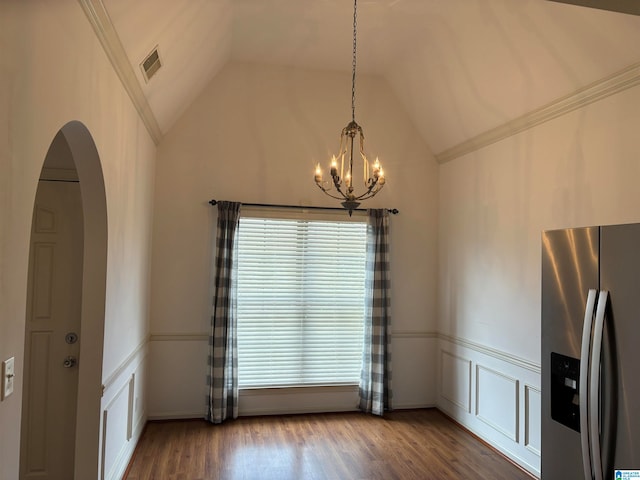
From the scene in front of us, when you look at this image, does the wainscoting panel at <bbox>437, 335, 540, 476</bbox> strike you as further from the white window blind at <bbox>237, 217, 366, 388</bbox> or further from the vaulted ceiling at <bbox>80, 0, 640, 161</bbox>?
the vaulted ceiling at <bbox>80, 0, 640, 161</bbox>

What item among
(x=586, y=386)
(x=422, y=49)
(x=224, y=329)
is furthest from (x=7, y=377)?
(x=422, y=49)

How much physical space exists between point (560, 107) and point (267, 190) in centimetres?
288

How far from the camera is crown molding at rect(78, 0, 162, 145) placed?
82.2 inches

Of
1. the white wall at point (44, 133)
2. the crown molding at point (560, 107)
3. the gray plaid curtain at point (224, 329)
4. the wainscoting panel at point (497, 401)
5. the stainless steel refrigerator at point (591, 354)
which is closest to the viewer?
the white wall at point (44, 133)

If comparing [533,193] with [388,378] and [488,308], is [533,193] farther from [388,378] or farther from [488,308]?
[388,378]

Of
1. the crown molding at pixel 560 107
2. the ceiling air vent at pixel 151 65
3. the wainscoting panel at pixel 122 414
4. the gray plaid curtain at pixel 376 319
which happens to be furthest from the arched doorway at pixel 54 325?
the crown molding at pixel 560 107

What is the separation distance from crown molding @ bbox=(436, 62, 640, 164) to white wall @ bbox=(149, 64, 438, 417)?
904 millimetres

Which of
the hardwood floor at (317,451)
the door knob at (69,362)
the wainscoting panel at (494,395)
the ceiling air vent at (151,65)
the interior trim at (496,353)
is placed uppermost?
the ceiling air vent at (151,65)

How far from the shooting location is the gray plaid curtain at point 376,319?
4.92 m

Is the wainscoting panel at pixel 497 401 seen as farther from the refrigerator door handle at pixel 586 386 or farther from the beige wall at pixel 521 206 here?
the refrigerator door handle at pixel 586 386

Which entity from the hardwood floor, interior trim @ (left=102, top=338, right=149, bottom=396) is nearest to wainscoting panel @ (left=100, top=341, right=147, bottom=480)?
interior trim @ (left=102, top=338, right=149, bottom=396)

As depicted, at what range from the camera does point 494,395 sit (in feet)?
13.5

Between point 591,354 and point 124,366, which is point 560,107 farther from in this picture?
point 124,366

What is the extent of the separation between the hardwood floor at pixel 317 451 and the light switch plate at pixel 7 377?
2384mm
